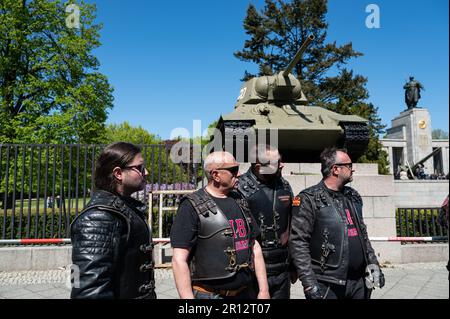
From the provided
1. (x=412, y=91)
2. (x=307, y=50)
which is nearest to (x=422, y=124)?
(x=412, y=91)

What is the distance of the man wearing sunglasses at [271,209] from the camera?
317 centimetres

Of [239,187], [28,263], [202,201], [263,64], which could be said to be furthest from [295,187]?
[263,64]

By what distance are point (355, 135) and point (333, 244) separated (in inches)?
203

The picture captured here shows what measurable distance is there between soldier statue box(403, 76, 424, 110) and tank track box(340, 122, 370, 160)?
119ft

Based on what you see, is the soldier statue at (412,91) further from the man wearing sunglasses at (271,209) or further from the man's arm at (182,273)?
the man's arm at (182,273)

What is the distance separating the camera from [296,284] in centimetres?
602

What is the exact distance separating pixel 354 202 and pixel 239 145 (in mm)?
4277

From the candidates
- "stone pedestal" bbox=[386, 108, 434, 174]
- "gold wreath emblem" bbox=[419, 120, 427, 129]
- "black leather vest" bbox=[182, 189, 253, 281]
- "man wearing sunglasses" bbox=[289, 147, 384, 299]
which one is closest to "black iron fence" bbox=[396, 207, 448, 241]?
"man wearing sunglasses" bbox=[289, 147, 384, 299]

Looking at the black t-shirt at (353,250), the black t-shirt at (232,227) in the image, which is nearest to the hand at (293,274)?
the black t-shirt at (353,250)

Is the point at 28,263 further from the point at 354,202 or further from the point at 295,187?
the point at 354,202

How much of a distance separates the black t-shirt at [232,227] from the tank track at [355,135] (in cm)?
563

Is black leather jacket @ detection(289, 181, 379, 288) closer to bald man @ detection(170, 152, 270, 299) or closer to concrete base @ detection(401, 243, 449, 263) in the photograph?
bald man @ detection(170, 152, 270, 299)

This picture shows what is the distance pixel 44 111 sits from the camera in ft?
57.7

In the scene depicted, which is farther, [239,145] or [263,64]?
[263,64]
